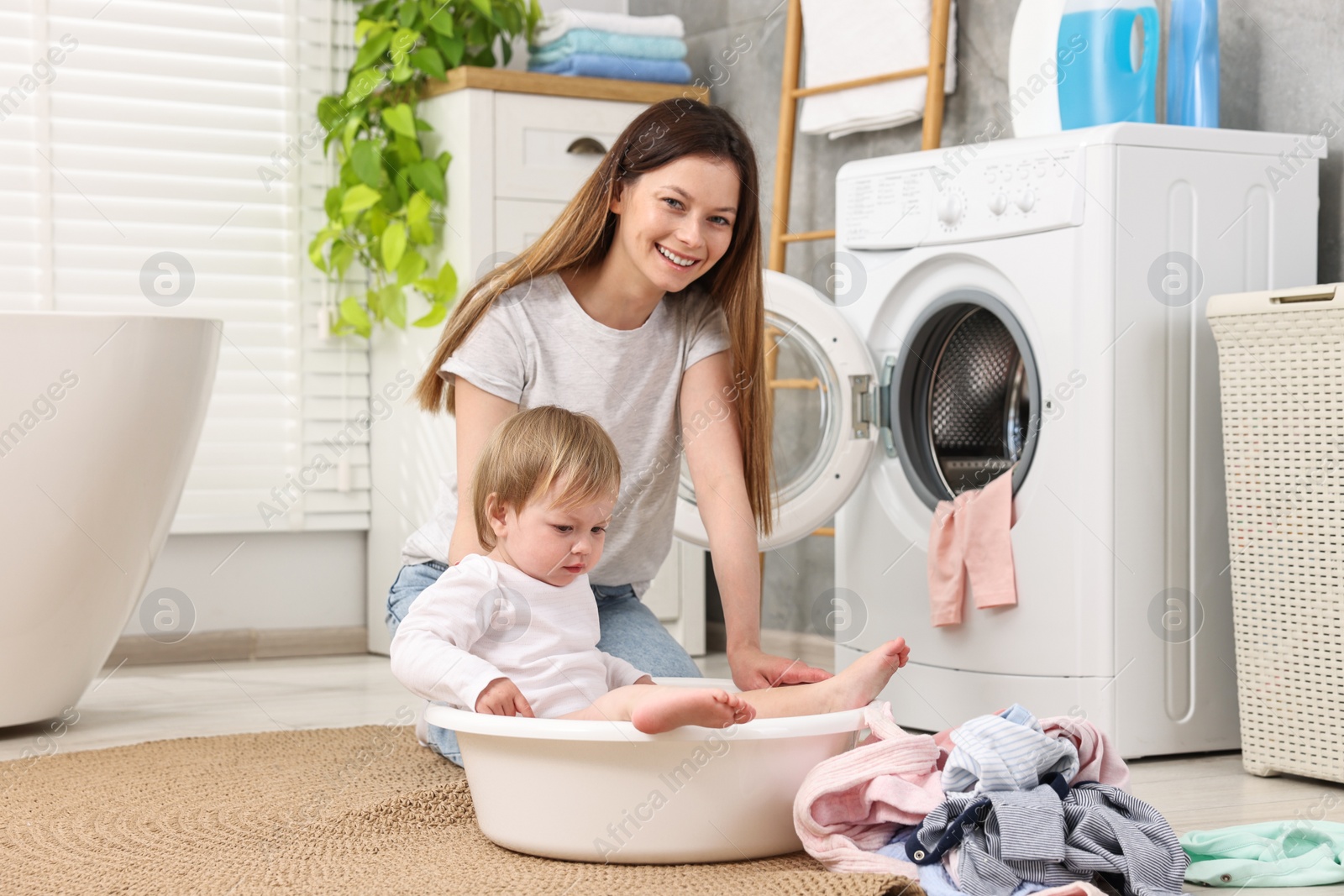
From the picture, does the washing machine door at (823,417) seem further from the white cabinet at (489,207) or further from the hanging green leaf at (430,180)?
the hanging green leaf at (430,180)

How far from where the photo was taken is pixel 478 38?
2971 mm

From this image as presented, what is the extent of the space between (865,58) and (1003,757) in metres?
1.79

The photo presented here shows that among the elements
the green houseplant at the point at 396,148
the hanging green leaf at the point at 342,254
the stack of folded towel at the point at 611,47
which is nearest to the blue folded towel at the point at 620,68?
the stack of folded towel at the point at 611,47

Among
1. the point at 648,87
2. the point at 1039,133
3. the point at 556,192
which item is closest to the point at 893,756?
the point at 1039,133

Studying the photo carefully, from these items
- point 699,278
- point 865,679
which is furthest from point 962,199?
point 865,679

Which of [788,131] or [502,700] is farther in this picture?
[788,131]

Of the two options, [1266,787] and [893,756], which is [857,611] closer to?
[1266,787]

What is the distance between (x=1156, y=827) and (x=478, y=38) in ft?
7.32

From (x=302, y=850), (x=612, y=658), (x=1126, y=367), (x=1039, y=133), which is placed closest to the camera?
(x=302, y=850)

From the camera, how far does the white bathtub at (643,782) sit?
4.22 feet

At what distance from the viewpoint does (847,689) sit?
1.47 m

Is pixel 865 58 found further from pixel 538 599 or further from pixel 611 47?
pixel 538 599

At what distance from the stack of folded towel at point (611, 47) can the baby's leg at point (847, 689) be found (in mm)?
1804

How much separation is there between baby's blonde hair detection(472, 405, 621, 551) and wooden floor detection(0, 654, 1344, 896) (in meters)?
0.71
